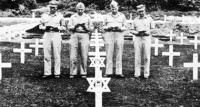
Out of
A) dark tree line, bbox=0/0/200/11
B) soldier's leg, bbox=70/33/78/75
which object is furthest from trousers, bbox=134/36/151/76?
dark tree line, bbox=0/0/200/11

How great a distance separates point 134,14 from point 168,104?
57.7 feet

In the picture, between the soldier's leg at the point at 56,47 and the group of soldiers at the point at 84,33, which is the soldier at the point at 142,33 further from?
the soldier's leg at the point at 56,47

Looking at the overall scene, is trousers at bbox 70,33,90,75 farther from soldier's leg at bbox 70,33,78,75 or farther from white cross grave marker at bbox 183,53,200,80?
white cross grave marker at bbox 183,53,200,80

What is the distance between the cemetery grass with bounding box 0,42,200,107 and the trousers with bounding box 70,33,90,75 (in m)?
0.35

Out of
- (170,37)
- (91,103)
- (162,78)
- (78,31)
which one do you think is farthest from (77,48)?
(170,37)

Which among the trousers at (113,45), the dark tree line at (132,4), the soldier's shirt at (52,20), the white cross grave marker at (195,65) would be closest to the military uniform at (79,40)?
the soldier's shirt at (52,20)

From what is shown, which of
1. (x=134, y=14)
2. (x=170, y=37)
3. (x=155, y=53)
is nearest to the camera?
(x=155, y=53)

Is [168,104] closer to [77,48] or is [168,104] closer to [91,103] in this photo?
[91,103]

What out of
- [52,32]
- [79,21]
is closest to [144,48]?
[79,21]

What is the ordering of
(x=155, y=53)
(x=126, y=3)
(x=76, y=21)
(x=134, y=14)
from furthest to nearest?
(x=126, y=3) → (x=134, y=14) → (x=155, y=53) → (x=76, y=21)

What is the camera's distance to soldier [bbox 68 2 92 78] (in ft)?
36.3

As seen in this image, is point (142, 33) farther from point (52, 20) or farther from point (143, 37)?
point (52, 20)

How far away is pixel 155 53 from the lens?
53.4 feet

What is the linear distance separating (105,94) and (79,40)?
233 centimetres
